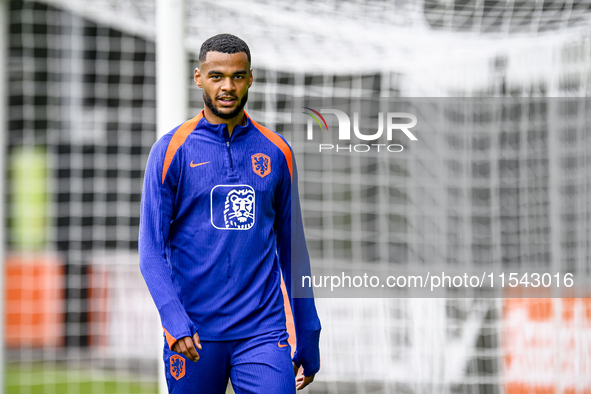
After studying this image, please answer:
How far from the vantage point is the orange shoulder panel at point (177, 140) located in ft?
6.81

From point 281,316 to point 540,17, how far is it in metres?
3.04

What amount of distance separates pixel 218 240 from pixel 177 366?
1.43ft

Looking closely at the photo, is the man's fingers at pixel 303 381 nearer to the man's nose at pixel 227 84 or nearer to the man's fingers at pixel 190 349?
the man's fingers at pixel 190 349

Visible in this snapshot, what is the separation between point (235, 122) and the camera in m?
2.18

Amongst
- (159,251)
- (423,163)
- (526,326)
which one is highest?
(423,163)

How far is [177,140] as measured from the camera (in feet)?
6.97

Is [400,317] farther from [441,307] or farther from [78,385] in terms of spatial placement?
[78,385]

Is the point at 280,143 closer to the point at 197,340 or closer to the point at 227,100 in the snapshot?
the point at 227,100

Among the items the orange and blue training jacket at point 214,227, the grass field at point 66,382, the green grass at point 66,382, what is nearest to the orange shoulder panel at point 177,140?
the orange and blue training jacket at point 214,227

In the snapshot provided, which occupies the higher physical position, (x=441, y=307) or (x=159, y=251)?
(x=159, y=251)

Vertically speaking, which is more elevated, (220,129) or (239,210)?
(220,129)

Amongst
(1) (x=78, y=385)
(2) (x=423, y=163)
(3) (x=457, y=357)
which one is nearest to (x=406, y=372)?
(3) (x=457, y=357)

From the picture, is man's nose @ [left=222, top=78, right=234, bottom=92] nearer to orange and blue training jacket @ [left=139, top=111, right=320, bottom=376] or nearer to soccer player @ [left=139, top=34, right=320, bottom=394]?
soccer player @ [left=139, top=34, right=320, bottom=394]

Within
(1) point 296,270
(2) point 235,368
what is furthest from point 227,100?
A: (2) point 235,368
